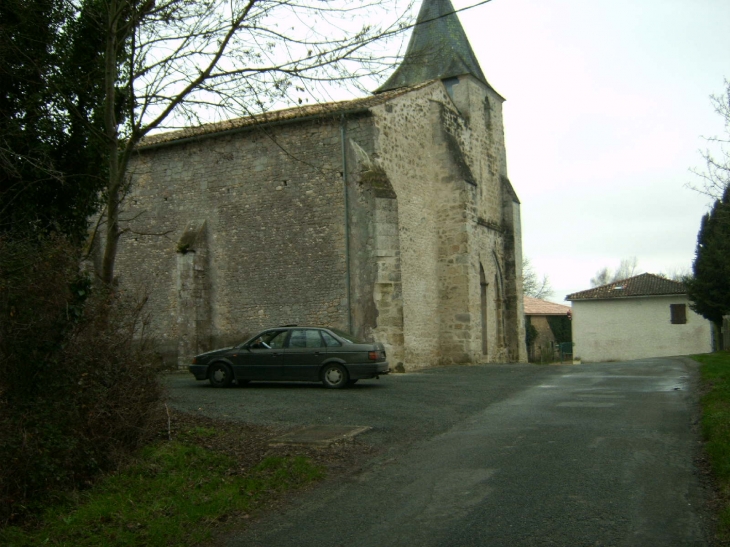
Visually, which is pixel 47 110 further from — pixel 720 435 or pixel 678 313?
pixel 678 313

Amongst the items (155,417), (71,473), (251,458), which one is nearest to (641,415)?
(251,458)

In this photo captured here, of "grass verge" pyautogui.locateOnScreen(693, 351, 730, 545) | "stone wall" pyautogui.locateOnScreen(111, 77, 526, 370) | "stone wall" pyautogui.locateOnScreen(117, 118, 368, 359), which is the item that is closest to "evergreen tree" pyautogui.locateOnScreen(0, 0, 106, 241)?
"grass verge" pyautogui.locateOnScreen(693, 351, 730, 545)

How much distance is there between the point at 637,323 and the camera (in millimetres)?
40906

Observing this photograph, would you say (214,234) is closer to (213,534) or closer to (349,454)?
(349,454)

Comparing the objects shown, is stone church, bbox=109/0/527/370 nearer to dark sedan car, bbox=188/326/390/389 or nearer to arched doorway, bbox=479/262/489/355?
arched doorway, bbox=479/262/489/355

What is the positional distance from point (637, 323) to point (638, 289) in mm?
2135

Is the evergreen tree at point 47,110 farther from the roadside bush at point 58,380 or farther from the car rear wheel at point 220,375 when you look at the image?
the car rear wheel at point 220,375

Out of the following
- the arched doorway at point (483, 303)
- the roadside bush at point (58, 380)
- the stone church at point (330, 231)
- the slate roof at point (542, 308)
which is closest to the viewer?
the roadside bush at point (58, 380)

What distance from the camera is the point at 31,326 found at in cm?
689

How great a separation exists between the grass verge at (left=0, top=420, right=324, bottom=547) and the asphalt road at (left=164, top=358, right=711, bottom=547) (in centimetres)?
41

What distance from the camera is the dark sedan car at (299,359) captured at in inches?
568

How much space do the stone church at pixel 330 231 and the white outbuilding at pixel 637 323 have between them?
1822cm

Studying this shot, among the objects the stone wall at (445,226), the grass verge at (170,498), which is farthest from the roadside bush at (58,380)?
the stone wall at (445,226)

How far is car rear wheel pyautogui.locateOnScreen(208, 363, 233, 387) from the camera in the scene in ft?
49.9
